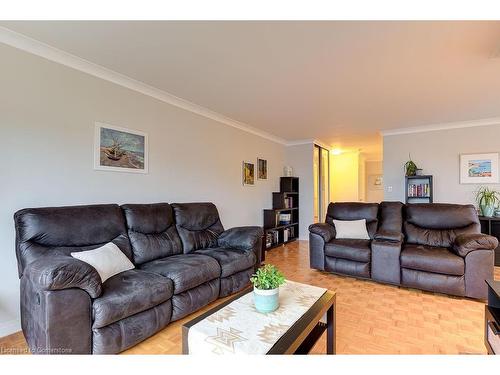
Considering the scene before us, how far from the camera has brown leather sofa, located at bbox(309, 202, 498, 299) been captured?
258cm

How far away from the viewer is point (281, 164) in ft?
19.6

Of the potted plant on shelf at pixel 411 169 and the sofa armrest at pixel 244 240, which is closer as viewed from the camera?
the sofa armrest at pixel 244 240

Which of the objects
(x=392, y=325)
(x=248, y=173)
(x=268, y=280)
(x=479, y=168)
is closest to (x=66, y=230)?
(x=268, y=280)

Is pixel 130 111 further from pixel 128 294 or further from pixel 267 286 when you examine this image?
pixel 267 286

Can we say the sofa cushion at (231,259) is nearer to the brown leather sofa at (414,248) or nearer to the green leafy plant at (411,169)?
the brown leather sofa at (414,248)

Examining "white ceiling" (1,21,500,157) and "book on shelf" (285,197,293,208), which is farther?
"book on shelf" (285,197,293,208)

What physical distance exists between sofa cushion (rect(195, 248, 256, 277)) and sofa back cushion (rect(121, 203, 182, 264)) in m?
0.33

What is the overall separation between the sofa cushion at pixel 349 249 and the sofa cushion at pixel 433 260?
39cm

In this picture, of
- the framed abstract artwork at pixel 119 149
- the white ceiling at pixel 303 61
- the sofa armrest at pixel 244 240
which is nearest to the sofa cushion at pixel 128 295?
the sofa armrest at pixel 244 240

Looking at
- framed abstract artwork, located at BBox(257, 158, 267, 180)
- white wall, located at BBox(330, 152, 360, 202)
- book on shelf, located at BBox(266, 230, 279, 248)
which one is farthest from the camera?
white wall, located at BBox(330, 152, 360, 202)

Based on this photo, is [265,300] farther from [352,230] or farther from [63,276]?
[352,230]

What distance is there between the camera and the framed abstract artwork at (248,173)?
4678 millimetres

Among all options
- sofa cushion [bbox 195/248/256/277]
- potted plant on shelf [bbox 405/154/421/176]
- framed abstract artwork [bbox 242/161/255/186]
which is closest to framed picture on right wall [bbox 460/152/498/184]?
potted plant on shelf [bbox 405/154/421/176]

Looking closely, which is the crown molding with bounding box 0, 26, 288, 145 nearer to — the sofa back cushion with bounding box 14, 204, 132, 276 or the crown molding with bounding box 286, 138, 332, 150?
the sofa back cushion with bounding box 14, 204, 132, 276
